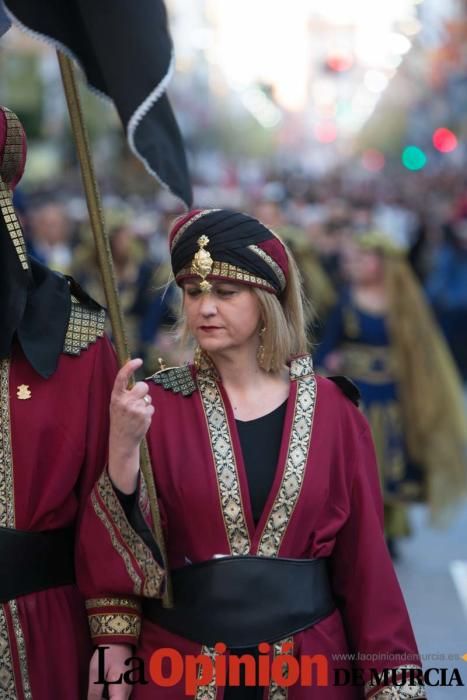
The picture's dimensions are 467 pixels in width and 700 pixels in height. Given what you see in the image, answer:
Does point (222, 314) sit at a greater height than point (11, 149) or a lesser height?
lesser

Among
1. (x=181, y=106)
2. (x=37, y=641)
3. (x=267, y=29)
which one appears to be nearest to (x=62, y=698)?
(x=37, y=641)

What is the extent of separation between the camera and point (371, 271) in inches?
349

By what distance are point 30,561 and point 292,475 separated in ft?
2.47

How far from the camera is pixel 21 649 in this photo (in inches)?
146

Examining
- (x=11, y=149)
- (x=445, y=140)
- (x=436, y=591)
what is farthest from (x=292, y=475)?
(x=445, y=140)

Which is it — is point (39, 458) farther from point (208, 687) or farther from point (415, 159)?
point (415, 159)

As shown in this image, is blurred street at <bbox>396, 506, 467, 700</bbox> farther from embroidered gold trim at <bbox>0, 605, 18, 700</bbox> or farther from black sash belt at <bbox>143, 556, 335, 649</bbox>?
embroidered gold trim at <bbox>0, 605, 18, 700</bbox>

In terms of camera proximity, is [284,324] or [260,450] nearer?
[260,450]

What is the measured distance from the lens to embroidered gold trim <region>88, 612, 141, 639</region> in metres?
3.68

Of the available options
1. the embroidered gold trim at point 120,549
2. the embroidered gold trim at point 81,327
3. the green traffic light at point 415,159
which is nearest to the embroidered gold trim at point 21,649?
the embroidered gold trim at point 120,549

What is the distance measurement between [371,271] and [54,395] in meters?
5.30

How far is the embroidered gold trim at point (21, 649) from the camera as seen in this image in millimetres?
3688

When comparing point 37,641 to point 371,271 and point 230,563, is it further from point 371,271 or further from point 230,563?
point 371,271

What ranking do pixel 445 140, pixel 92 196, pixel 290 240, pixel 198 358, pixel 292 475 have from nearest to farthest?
pixel 92 196, pixel 292 475, pixel 198 358, pixel 290 240, pixel 445 140
